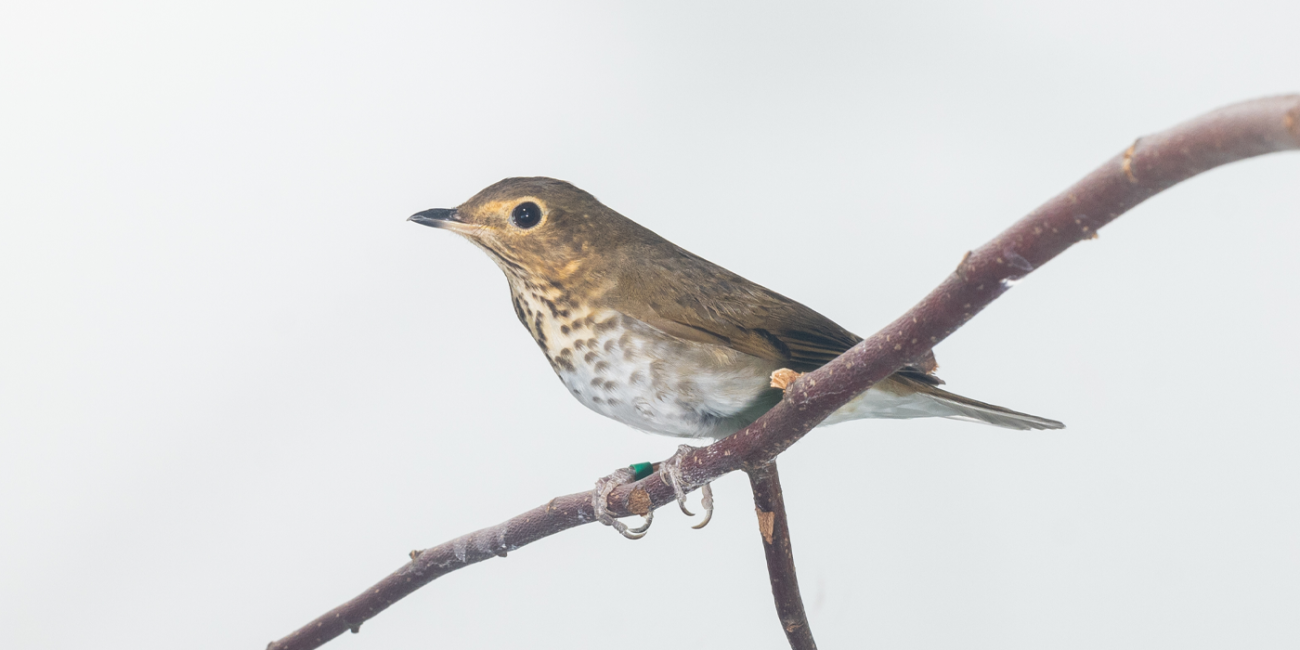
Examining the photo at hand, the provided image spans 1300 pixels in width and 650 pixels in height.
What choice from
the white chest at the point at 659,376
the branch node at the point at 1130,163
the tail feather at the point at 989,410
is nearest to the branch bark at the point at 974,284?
the branch node at the point at 1130,163

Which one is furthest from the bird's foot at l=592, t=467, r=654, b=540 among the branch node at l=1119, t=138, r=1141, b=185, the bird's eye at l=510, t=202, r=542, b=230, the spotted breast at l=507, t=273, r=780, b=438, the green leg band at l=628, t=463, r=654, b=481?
the branch node at l=1119, t=138, r=1141, b=185

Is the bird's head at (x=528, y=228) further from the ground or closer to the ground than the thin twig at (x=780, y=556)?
further from the ground

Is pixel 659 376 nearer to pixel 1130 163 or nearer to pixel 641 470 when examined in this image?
pixel 641 470

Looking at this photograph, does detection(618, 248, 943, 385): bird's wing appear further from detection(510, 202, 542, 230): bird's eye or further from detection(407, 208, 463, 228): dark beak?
detection(407, 208, 463, 228): dark beak

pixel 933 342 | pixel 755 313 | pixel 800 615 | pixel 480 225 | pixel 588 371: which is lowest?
pixel 800 615

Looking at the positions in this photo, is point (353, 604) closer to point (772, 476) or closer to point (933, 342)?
point (772, 476)

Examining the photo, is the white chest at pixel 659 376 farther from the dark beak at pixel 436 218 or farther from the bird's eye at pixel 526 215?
the dark beak at pixel 436 218

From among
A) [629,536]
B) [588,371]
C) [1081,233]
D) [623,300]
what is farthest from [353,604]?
[1081,233]
